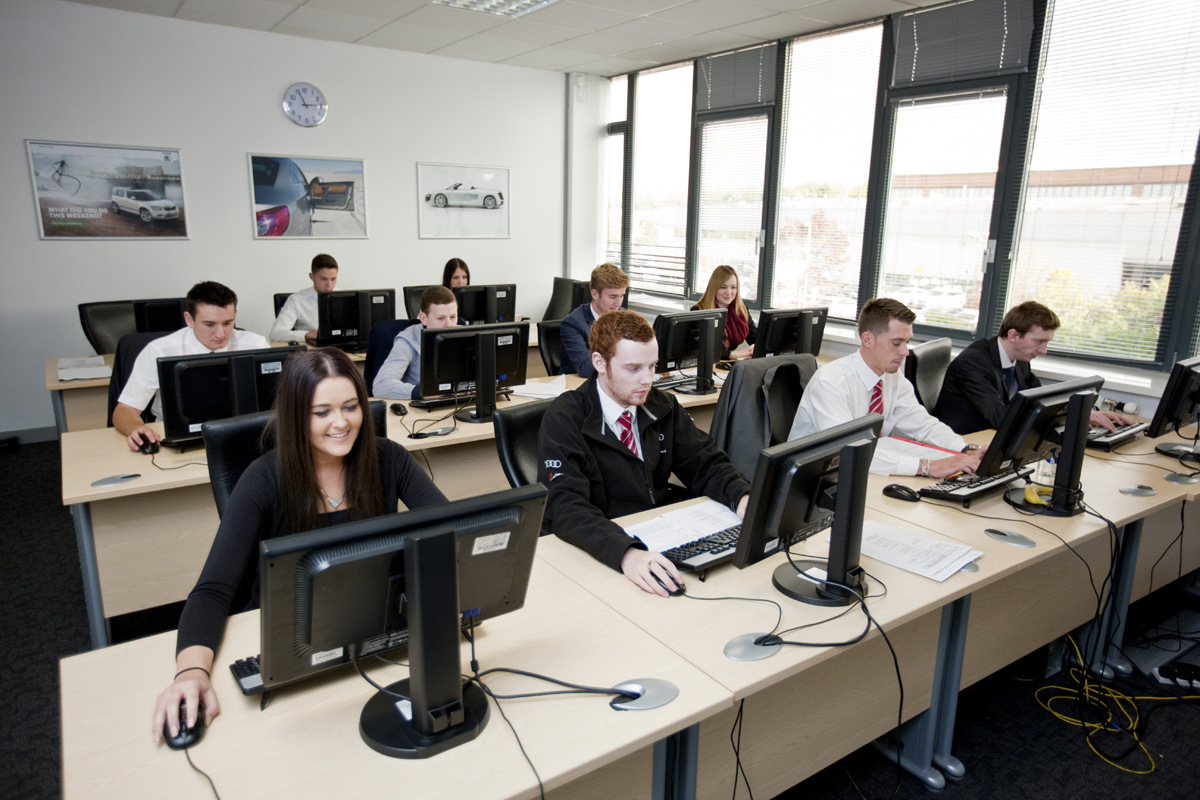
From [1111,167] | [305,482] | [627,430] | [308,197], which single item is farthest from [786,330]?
[308,197]

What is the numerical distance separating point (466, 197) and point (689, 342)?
363 cm

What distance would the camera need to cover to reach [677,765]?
1549mm

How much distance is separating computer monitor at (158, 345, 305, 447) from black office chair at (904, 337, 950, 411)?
9.28 feet

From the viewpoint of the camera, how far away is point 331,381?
1.59 m

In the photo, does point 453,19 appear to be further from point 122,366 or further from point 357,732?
point 357,732

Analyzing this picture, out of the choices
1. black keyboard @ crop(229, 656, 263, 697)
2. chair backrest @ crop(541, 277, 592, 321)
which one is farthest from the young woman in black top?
chair backrest @ crop(541, 277, 592, 321)

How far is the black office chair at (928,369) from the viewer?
3.59 meters

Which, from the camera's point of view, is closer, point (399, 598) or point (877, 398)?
point (399, 598)

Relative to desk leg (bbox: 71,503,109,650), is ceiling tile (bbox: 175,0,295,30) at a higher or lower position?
higher

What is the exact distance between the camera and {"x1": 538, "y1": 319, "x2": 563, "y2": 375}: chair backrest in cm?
448

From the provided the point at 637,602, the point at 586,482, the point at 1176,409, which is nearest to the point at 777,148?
the point at 1176,409

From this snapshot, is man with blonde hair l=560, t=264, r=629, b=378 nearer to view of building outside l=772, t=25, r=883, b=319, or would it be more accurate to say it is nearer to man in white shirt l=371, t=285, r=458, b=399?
man in white shirt l=371, t=285, r=458, b=399

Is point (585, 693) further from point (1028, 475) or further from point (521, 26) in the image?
point (521, 26)

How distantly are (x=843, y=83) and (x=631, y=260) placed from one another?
2679 millimetres
